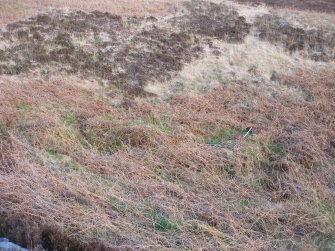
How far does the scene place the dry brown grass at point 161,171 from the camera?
5.70 m

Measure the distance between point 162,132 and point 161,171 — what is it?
159cm

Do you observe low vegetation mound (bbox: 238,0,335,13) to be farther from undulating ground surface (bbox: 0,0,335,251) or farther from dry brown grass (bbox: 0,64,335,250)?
dry brown grass (bbox: 0,64,335,250)

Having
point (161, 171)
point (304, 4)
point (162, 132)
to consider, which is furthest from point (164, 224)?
point (304, 4)

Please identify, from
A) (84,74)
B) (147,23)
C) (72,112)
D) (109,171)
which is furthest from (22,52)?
(109,171)

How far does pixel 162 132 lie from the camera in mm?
9047

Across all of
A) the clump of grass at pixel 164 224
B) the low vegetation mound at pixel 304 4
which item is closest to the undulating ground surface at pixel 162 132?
the clump of grass at pixel 164 224

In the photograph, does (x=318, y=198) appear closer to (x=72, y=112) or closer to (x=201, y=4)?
(x=72, y=112)

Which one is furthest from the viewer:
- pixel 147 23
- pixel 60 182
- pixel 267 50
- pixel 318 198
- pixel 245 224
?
pixel 147 23

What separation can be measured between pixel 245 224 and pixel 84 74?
8.69 m

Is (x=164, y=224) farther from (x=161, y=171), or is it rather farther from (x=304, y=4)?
(x=304, y=4)

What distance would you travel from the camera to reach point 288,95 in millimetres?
12578

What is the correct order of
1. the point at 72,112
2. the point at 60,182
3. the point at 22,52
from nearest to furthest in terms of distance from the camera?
the point at 60,182, the point at 72,112, the point at 22,52

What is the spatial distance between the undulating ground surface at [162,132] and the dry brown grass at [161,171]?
0.10 ft

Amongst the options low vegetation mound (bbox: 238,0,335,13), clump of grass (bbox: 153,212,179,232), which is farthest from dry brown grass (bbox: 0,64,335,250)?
low vegetation mound (bbox: 238,0,335,13)
